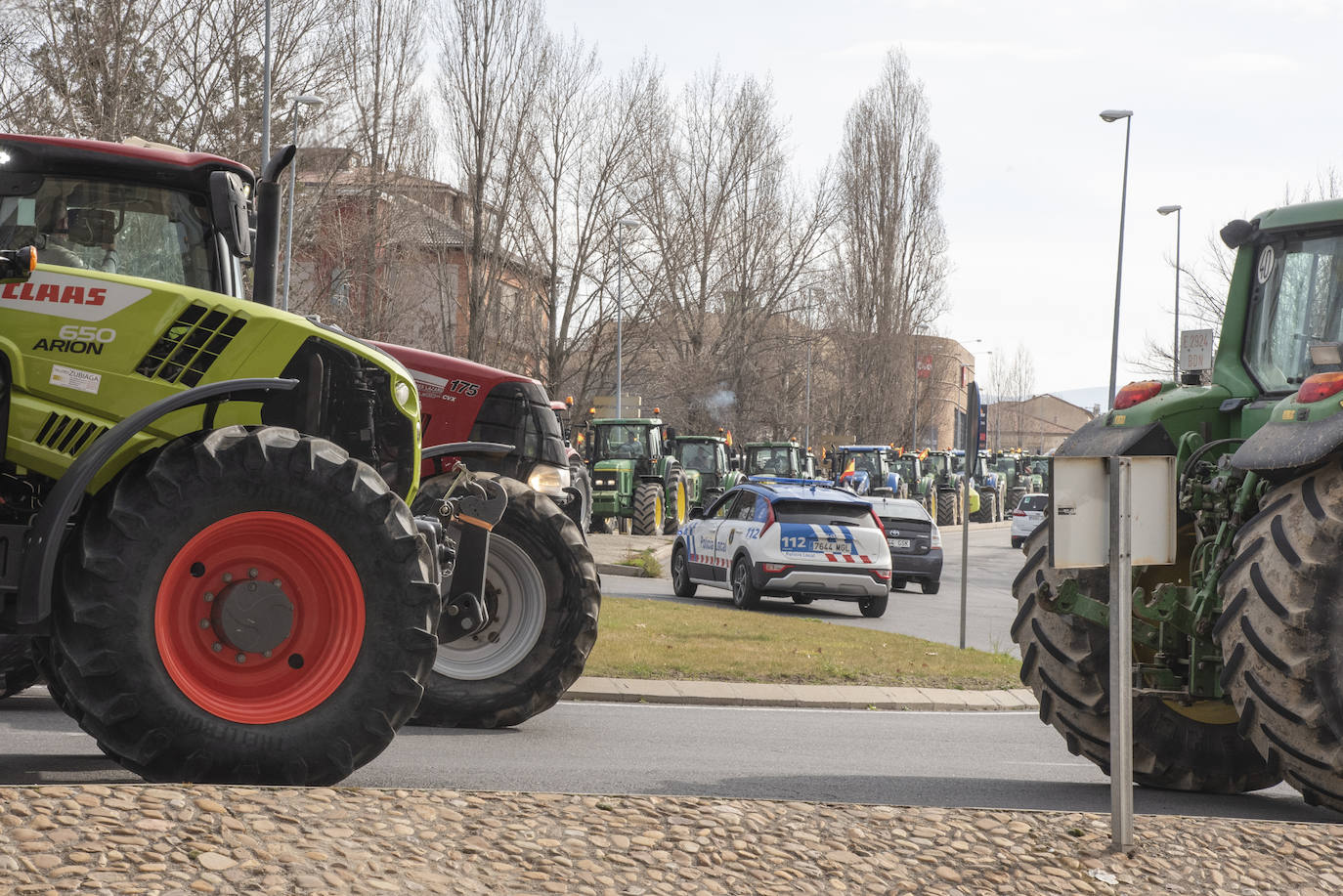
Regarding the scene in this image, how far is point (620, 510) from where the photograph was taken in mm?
37906

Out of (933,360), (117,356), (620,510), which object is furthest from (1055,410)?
(117,356)

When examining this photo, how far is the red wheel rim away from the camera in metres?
6.05

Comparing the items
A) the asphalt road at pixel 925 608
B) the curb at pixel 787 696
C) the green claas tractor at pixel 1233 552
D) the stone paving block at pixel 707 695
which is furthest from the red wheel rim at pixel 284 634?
the asphalt road at pixel 925 608

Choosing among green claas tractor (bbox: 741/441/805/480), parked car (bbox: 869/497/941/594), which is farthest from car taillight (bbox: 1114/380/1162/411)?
green claas tractor (bbox: 741/441/805/480)

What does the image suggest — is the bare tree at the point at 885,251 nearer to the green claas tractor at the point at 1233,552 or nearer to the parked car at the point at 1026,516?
the parked car at the point at 1026,516

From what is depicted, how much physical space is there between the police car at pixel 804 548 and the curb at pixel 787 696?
25.4 ft

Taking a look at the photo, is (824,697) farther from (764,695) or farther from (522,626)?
(522,626)

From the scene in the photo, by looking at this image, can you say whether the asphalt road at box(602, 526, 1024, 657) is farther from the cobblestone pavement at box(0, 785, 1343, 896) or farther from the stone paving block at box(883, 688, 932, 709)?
the cobblestone pavement at box(0, 785, 1343, 896)

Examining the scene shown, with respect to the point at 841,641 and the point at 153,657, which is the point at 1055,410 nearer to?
the point at 841,641

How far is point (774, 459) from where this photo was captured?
48719mm

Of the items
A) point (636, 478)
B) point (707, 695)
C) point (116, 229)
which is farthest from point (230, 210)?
point (636, 478)

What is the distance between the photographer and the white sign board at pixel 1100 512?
592 cm

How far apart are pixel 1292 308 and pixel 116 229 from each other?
18.5ft

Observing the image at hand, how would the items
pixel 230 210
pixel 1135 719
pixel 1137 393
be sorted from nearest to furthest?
pixel 230 210 < pixel 1135 719 < pixel 1137 393
